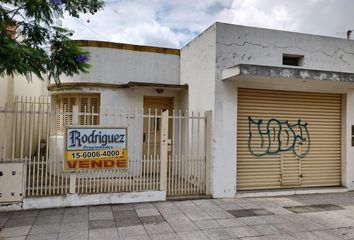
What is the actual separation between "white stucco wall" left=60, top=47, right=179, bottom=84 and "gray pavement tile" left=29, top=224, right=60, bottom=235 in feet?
16.6

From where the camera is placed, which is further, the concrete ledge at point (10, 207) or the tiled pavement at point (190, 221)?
the concrete ledge at point (10, 207)

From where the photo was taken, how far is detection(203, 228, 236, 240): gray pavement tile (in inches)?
189

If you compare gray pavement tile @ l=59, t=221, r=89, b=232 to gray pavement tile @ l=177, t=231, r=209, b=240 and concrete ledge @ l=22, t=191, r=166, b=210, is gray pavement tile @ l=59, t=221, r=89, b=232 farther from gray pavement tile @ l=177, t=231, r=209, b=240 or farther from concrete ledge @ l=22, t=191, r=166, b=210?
gray pavement tile @ l=177, t=231, r=209, b=240

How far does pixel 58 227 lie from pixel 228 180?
4.11m

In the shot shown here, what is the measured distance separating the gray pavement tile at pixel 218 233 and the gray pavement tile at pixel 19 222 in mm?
3257

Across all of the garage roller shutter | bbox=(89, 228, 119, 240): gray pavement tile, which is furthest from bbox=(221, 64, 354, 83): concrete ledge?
bbox=(89, 228, 119, 240): gray pavement tile

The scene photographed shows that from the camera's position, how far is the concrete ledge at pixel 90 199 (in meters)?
6.10

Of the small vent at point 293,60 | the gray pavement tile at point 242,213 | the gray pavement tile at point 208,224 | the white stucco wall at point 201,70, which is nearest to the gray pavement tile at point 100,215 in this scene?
the gray pavement tile at point 208,224

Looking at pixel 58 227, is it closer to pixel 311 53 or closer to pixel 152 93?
pixel 152 93

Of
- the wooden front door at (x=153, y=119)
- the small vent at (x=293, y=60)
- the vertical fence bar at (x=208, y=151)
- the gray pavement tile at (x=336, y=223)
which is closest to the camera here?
the gray pavement tile at (x=336, y=223)

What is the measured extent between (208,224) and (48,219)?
3.06 metres

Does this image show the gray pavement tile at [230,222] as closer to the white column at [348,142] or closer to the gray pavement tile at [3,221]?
the gray pavement tile at [3,221]

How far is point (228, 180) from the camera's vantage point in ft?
24.2

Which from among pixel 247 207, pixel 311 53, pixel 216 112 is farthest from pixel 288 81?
pixel 247 207
